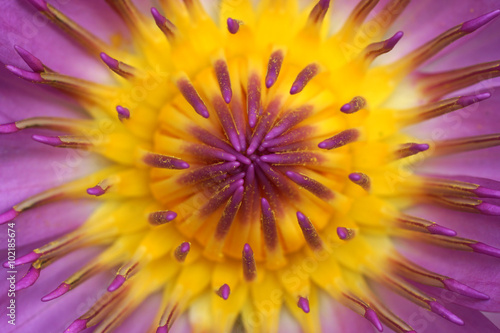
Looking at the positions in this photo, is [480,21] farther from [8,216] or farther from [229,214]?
[8,216]

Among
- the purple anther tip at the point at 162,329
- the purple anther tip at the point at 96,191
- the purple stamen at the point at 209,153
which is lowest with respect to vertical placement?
the purple anther tip at the point at 162,329

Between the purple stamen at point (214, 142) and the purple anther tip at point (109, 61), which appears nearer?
the purple stamen at point (214, 142)

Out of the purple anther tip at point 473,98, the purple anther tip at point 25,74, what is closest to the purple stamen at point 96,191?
the purple anther tip at point 25,74

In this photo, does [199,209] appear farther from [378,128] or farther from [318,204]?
[378,128]

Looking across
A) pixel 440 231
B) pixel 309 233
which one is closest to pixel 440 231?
pixel 440 231

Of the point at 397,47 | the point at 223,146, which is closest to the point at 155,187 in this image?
the point at 223,146

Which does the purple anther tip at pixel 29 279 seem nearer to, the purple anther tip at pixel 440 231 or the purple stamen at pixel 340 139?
the purple stamen at pixel 340 139

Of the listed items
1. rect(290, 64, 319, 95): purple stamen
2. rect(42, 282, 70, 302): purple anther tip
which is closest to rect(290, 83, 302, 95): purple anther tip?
rect(290, 64, 319, 95): purple stamen
